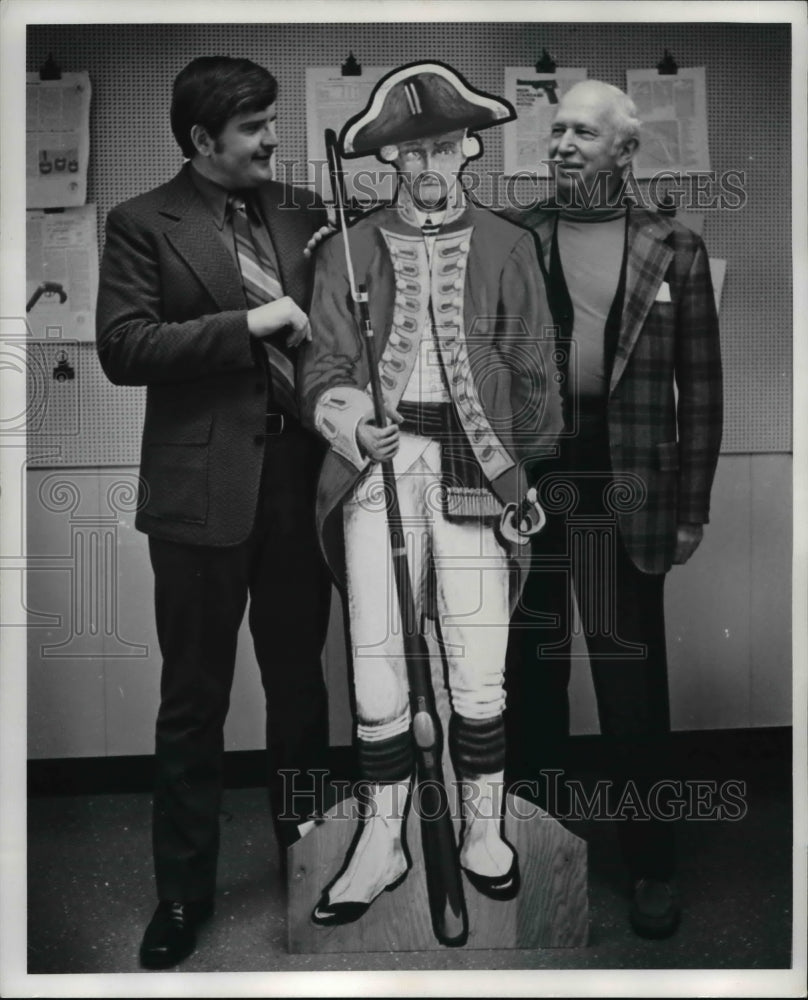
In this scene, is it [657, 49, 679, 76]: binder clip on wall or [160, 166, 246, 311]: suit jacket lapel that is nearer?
[160, 166, 246, 311]: suit jacket lapel

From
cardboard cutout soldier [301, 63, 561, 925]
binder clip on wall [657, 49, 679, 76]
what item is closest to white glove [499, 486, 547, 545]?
cardboard cutout soldier [301, 63, 561, 925]

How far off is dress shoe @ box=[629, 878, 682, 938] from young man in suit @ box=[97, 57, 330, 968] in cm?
95

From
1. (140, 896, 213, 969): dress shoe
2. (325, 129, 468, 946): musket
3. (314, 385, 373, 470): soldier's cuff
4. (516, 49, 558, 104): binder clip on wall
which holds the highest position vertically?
(516, 49, 558, 104): binder clip on wall

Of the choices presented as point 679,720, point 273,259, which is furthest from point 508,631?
point 273,259

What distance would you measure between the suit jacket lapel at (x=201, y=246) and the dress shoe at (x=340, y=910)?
135cm

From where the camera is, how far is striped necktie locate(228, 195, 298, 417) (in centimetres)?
268

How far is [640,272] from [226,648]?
1265mm

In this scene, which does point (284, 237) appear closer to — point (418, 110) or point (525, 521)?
point (418, 110)

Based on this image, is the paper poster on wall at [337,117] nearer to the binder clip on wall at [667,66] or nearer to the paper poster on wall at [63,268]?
the paper poster on wall at [63,268]

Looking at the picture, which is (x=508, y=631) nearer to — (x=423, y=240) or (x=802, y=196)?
(x=423, y=240)

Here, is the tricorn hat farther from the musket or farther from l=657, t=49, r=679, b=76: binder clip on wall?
the musket

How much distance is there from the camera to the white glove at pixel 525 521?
273cm

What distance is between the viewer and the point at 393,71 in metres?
2.72

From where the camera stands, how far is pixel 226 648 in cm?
273
